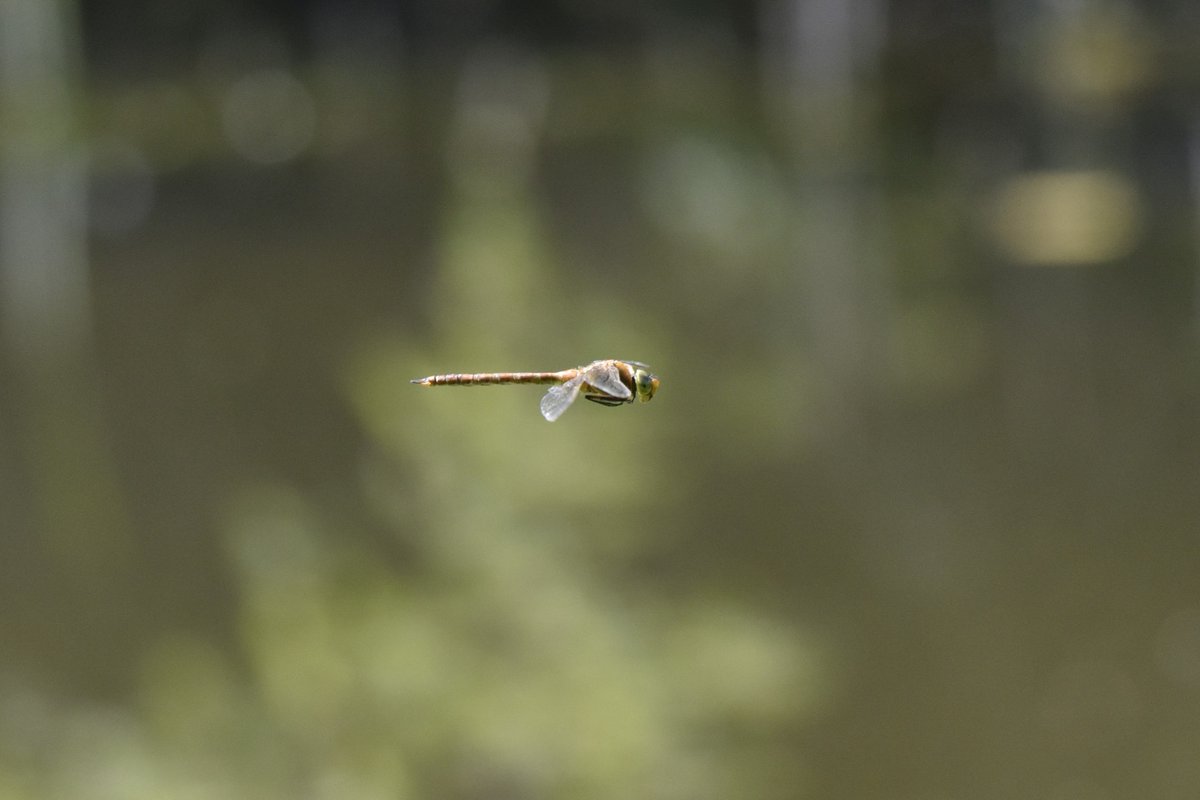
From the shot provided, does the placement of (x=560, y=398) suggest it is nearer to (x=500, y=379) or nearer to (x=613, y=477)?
(x=500, y=379)

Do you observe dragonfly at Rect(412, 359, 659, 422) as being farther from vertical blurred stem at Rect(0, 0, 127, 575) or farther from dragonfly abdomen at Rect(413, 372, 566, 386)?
vertical blurred stem at Rect(0, 0, 127, 575)

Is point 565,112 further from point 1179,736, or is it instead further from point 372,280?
point 1179,736

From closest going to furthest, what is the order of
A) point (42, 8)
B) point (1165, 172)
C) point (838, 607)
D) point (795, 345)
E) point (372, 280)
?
1. point (838, 607)
2. point (795, 345)
3. point (372, 280)
4. point (1165, 172)
5. point (42, 8)

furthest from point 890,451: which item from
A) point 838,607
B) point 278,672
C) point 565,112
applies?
point 565,112

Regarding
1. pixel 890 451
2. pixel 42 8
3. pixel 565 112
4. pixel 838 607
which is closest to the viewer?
→ pixel 838 607

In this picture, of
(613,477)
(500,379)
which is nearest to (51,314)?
(613,477)

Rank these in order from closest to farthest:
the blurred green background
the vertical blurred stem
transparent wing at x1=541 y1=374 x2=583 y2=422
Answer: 1. transparent wing at x1=541 y1=374 x2=583 y2=422
2. the blurred green background
3. the vertical blurred stem

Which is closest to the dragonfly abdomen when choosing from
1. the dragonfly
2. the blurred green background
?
the dragonfly
